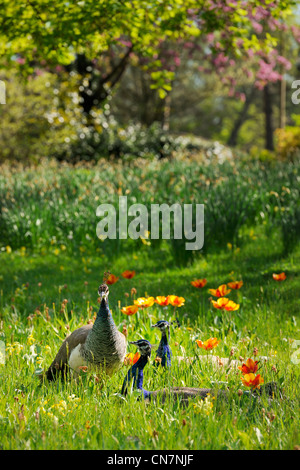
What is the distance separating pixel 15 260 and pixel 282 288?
361 cm

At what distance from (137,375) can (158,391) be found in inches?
6.4

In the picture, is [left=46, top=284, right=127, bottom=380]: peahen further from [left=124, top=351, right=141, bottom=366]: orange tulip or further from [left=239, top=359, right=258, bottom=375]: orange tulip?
[left=239, top=359, right=258, bottom=375]: orange tulip

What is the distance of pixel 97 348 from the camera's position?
2.52 m

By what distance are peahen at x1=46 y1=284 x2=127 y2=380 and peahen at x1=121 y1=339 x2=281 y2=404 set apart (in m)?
0.15

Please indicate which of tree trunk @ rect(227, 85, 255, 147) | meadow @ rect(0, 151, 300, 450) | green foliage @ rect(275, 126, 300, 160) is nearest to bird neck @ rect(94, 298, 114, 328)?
meadow @ rect(0, 151, 300, 450)

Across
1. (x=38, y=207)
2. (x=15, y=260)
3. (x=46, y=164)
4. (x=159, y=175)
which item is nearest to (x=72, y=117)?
(x=46, y=164)

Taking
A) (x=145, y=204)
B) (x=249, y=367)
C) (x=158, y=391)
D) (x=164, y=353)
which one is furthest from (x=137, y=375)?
(x=145, y=204)

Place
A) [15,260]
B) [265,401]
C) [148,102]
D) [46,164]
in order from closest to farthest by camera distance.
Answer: [265,401], [15,260], [46,164], [148,102]

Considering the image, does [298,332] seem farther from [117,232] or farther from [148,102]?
[148,102]

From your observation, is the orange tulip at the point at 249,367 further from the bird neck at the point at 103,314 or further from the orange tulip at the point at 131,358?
the bird neck at the point at 103,314

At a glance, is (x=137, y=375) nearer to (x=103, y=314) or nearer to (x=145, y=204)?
(x=103, y=314)

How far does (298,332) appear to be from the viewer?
382 cm

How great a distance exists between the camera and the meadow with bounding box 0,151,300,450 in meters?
2.28

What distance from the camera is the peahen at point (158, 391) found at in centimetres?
242
